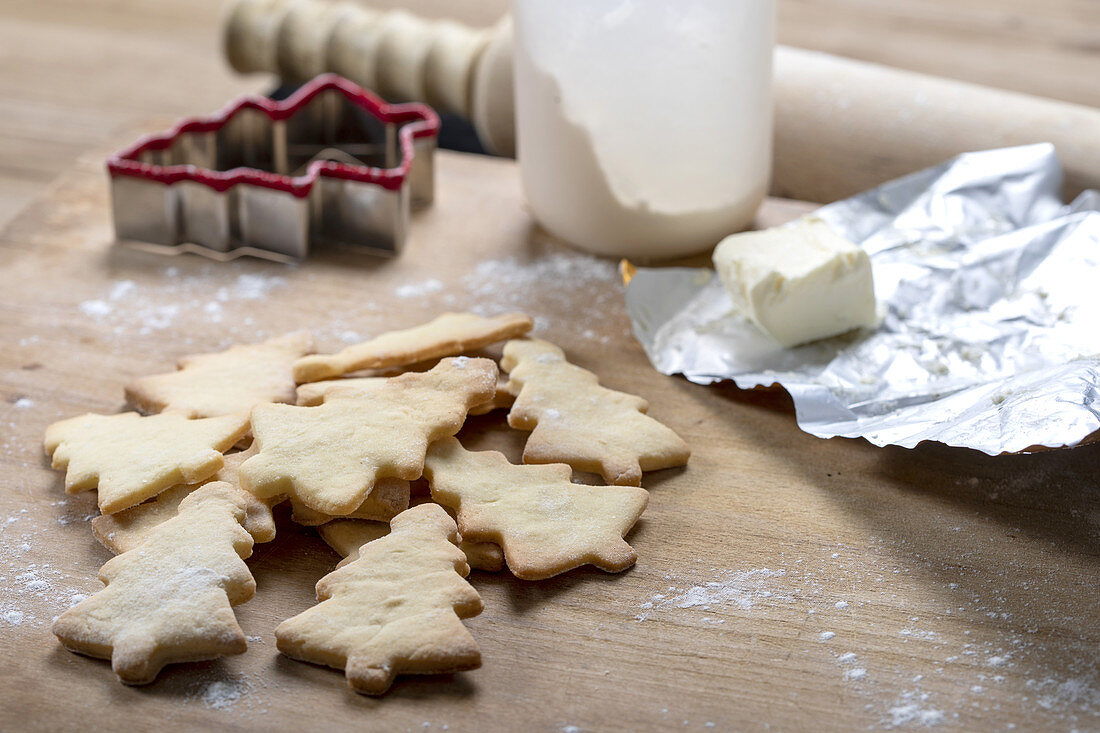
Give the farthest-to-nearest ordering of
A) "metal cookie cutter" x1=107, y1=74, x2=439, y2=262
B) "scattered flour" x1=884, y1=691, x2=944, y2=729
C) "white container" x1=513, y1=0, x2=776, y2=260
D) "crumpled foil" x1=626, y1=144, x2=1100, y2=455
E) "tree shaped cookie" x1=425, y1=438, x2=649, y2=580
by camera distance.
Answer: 1. "metal cookie cutter" x1=107, y1=74, x2=439, y2=262
2. "white container" x1=513, y1=0, x2=776, y2=260
3. "crumpled foil" x1=626, y1=144, x2=1100, y2=455
4. "tree shaped cookie" x1=425, y1=438, x2=649, y2=580
5. "scattered flour" x1=884, y1=691, x2=944, y2=729

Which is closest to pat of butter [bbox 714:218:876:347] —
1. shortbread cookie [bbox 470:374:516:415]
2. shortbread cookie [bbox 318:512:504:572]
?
shortbread cookie [bbox 470:374:516:415]

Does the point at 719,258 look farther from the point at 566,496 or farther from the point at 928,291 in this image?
the point at 566,496

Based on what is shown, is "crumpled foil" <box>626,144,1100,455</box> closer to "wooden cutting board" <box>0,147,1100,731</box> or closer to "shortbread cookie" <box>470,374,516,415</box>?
"wooden cutting board" <box>0,147,1100,731</box>

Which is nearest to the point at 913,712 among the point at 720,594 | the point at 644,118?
the point at 720,594

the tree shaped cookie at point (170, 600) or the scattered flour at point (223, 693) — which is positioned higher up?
the tree shaped cookie at point (170, 600)

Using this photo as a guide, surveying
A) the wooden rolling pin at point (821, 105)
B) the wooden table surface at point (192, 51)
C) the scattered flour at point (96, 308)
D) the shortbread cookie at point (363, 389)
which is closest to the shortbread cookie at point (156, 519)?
the shortbread cookie at point (363, 389)

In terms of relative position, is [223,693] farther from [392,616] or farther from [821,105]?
[821,105]

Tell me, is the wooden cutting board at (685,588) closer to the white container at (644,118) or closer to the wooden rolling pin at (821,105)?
the white container at (644,118)

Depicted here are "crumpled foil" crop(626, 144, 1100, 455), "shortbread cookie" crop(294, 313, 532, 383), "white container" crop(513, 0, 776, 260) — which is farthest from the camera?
"white container" crop(513, 0, 776, 260)
